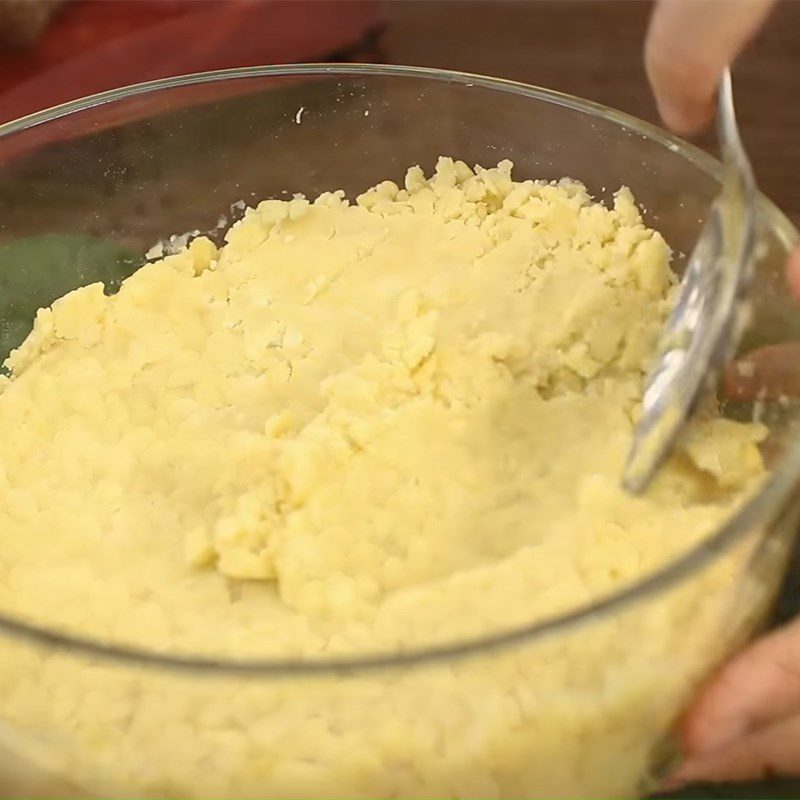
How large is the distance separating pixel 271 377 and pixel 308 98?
22 centimetres

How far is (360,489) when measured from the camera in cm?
47

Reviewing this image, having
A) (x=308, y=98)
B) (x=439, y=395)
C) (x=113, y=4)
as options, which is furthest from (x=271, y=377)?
(x=113, y=4)

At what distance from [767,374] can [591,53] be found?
1.65ft

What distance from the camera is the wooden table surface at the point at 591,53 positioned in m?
0.83

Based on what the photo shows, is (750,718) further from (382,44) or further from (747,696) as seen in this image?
(382,44)

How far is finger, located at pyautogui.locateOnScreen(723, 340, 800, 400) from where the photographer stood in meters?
0.50

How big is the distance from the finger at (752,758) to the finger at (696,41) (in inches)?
12.1

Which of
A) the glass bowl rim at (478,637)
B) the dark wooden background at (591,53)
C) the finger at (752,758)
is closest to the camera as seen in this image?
the glass bowl rim at (478,637)

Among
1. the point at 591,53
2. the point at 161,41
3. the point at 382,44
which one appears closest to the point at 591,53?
the point at 591,53

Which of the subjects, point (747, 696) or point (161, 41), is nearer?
point (747, 696)

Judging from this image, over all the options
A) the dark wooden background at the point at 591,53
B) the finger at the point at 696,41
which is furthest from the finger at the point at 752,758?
the dark wooden background at the point at 591,53

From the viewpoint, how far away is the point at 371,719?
35 centimetres

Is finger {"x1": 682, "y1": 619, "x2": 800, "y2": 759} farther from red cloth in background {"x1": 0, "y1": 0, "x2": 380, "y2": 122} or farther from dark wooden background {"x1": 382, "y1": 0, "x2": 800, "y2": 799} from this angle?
red cloth in background {"x1": 0, "y1": 0, "x2": 380, "y2": 122}

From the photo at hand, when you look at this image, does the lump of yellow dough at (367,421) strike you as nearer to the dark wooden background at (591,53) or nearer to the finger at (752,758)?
the finger at (752,758)
